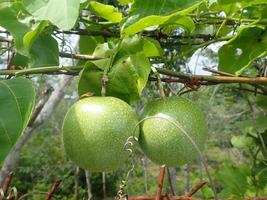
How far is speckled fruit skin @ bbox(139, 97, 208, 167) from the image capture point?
984 millimetres

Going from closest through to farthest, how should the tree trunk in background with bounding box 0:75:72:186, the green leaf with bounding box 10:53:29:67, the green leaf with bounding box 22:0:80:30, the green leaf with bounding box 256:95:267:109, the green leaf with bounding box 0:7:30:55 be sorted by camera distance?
the green leaf with bounding box 22:0:80:30 < the green leaf with bounding box 0:7:30:55 < the green leaf with bounding box 10:53:29:67 < the green leaf with bounding box 256:95:267:109 < the tree trunk in background with bounding box 0:75:72:186

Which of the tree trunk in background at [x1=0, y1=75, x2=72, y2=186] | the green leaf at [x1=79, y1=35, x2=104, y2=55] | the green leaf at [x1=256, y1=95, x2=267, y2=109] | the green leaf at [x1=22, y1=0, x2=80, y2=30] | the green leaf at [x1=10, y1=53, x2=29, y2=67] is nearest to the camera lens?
the green leaf at [x1=22, y1=0, x2=80, y2=30]

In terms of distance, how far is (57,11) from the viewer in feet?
2.75

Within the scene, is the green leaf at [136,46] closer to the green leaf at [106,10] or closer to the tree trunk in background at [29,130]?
the green leaf at [106,10]

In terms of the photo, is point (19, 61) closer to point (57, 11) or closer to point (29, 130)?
point (57, 11)

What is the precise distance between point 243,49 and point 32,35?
0.50 metres

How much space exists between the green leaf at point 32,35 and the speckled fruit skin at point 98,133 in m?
0.17

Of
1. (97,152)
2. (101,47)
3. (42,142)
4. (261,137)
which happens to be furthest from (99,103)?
(42,142)

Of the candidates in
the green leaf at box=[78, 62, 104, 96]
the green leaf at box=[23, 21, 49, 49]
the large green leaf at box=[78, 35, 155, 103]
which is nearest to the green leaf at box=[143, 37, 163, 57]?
the large green leaf at box=[78, 35, 155, 103]

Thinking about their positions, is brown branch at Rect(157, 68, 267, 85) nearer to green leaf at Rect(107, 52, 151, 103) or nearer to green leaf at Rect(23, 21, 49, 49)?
green leaf at Rect(107, 52, 151, 103)

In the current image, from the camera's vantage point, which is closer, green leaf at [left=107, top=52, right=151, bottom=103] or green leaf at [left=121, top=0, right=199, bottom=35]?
green leaf at [left=121, top=0, right=199, bottom=35]

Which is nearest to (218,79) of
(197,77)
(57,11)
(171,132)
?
(197,77)

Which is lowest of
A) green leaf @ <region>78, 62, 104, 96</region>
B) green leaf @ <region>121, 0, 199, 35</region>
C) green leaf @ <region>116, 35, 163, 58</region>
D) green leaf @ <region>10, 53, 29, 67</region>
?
green leaf @ <region>10, 53, 29, 67</region>

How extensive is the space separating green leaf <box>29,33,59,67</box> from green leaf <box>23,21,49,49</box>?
0.06 m
